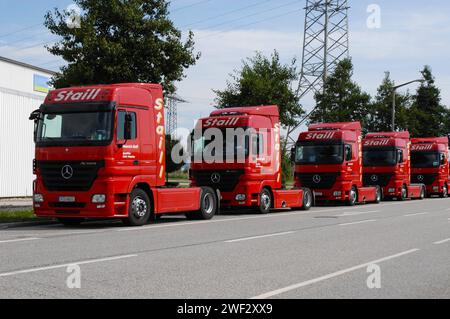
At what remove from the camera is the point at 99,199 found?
14828 millimetres

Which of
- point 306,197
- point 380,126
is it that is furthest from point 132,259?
point 380,126

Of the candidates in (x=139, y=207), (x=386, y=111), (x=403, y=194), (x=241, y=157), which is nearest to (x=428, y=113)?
(x=386, y=111)

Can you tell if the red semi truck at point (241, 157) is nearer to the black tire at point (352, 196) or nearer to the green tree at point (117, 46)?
the green tree at point (117, 46)

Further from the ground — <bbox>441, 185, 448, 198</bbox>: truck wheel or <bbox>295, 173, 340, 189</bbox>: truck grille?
<bbox>295, 173, 340, 189</bbox>: truck grille

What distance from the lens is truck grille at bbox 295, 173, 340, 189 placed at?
1039 inches

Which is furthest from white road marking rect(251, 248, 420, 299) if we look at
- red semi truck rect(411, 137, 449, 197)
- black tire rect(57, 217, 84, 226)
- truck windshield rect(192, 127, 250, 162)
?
red semi truck rect(411, 137, 449, 197)

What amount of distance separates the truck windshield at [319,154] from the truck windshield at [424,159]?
1475 cm

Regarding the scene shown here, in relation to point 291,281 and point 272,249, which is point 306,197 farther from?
point 291,281

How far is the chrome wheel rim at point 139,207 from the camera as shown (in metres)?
15.6

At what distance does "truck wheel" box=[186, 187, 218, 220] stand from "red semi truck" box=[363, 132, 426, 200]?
16.1 m

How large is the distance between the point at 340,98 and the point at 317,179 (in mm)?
13173

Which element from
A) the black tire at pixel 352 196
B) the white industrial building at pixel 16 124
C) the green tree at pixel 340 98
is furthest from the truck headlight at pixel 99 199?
the green tree at pixel 340 98

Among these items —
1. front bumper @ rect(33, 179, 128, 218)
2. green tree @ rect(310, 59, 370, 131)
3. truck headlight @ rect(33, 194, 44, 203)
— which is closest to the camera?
front bumper @ rect(33, 179, 128, 218)

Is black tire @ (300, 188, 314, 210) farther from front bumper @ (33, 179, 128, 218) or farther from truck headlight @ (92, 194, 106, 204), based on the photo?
truck headlight @ (92, 194, 106, 204)
